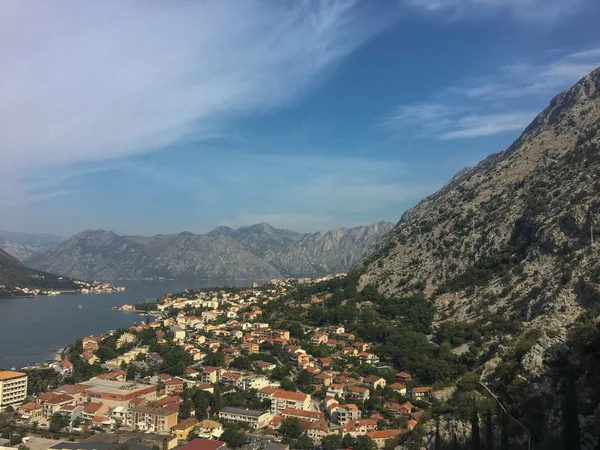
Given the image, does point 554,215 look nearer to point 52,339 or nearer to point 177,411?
point 177,411

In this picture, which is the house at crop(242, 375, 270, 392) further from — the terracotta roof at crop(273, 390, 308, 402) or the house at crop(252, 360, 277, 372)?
the house at crop(252, 360, 277, 372)

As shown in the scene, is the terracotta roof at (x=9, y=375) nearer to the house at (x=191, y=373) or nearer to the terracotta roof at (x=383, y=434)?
the house at (x=191, y=373)

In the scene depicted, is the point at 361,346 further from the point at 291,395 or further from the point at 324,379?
the point at 291,395

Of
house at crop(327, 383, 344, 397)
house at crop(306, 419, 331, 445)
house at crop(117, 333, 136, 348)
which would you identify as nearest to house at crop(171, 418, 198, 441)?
house at crop(306, 419, 331, 445)

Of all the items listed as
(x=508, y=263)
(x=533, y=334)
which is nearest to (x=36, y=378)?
(x=533, y=334)

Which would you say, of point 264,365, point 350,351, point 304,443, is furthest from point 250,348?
point 304,443
